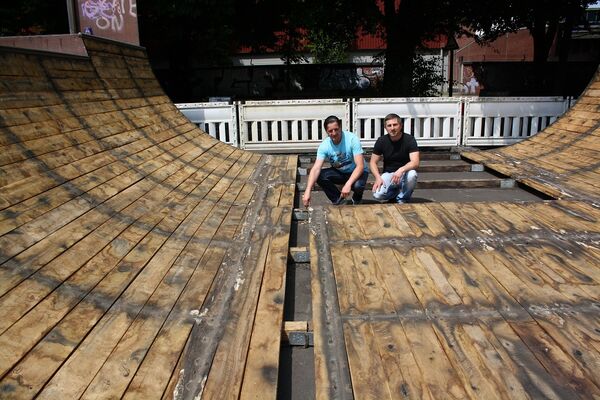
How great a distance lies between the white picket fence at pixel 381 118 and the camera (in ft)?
35.2

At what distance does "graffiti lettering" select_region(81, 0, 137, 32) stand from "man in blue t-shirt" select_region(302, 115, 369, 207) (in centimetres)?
556

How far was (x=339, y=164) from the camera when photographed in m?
6.52

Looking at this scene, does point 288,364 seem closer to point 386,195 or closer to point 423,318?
point 423,318

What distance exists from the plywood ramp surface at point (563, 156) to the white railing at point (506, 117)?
901mm

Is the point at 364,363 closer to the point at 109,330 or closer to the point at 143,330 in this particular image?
the point at 143,330

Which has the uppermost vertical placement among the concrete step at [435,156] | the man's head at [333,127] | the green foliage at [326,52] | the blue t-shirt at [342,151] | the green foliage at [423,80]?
the green foliage at [326,52]

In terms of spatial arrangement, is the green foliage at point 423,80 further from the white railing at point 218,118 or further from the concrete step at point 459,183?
the concrete step at point 459,183

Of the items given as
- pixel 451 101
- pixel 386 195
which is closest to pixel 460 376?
pixel 386 195

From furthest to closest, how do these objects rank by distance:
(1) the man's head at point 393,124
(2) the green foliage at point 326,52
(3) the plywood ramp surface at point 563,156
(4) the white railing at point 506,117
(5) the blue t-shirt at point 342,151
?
(2) the green foliage at point 326,52, (4) the white railing at point 506,117, (3) the plywood ramp surface at point 563,156, (5) the blue t-shirt at point 342,151, (1) the man's head at point 393,124

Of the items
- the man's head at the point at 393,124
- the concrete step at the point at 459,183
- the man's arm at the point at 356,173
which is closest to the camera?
the man's arm at the point at 356,173

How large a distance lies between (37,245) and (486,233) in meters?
3.85

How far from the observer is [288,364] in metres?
3.03

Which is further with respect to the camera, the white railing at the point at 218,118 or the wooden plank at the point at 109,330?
the white railing at the point at 218,118

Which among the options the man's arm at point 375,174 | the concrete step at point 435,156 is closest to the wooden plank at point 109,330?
the man's arm at point 375,174
